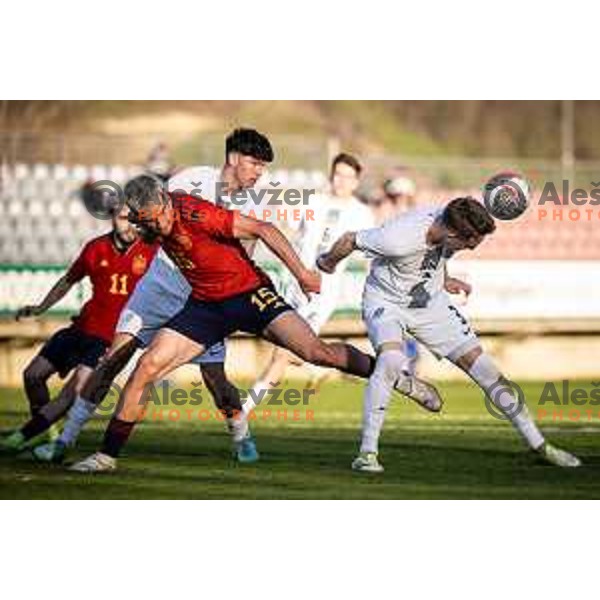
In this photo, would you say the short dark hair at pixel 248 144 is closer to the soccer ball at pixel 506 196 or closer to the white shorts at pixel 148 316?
the white shorts at pixel 148 316

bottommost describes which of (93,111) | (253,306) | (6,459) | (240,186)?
(6,459)

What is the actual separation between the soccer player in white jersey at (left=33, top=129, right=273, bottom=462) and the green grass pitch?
1.16 ft

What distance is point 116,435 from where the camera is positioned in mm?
11219

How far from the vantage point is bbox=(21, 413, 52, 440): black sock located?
1218 cm

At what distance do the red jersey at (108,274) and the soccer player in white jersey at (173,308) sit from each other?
1.89 feet

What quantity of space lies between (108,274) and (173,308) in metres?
0.78

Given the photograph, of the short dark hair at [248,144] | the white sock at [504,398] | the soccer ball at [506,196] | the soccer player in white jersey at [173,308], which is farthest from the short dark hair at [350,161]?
the soccer ball at [506,196]

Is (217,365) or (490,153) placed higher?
(490,153)

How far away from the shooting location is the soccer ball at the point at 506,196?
2062cm

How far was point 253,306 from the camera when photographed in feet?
36.9

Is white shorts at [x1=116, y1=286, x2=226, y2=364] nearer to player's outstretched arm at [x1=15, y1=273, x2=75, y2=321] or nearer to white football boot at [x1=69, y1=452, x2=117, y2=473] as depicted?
player's outstretched arm at [x1=15, y1=273, x2=75, y2=321]

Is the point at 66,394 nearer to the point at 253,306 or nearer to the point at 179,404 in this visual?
the point at 253,306
